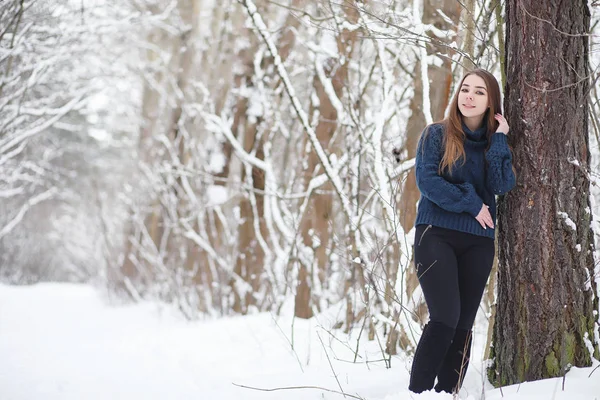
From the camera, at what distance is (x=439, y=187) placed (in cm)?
289

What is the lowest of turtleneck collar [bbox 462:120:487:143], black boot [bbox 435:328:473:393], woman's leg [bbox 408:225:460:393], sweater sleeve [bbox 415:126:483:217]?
black boot [bbox 435:328:473:393]

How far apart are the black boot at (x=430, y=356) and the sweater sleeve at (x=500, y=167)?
2.24 ft

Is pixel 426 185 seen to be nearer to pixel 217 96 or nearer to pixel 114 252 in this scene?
pixel 217 96

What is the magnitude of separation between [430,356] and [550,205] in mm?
875

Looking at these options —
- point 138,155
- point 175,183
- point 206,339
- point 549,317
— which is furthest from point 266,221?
point 138,155

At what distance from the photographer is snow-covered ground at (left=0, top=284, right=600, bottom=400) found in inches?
128

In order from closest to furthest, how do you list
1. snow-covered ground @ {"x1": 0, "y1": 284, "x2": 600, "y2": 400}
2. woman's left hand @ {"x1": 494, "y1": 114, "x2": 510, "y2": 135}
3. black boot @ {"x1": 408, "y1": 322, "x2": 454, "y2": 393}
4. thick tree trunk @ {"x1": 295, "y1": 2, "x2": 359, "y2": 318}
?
black boot @ {"x1": 408, "y1": 322, "x2": 454, "y2": 393} → woman's left hand @ {"x1": 494, "y1": 114, "x2": 510, "y2": 135} → snow-covered ground @ {"x1": 0, "y1": 284, "x2": 600, "y2": 400} → thick tree trunk @ {"x1": 295, "y1": 2, "x2": 359, "y2": 318}

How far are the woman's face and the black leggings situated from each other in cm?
59

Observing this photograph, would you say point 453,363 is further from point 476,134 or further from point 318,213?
point 318,213

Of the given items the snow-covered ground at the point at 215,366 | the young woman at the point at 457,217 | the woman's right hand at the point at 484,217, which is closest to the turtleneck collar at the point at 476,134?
the young woman at the point at 457,217

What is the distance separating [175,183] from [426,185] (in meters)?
7.62

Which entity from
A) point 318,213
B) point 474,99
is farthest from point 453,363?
point 318,213

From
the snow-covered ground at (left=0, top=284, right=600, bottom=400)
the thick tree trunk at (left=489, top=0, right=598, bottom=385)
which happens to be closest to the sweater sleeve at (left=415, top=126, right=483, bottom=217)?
the thick tree trunk at (left=489, top=0, right=598, bottom=385)

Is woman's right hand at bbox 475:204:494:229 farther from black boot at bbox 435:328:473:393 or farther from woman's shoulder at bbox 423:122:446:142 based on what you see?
black boot at bbox 435:328:473:393
